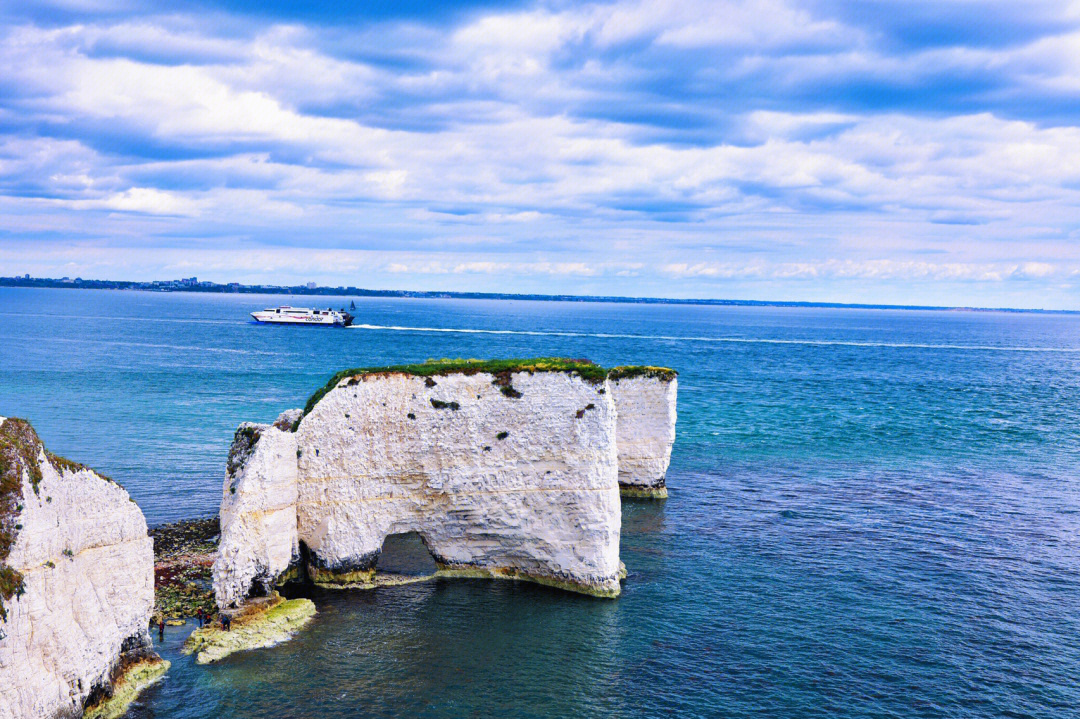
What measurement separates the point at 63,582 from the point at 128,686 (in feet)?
15.7

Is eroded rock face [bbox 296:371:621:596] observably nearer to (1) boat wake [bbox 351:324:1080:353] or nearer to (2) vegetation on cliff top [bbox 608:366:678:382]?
(2) vegetation on cliff top [bbox 608:366:678:382]

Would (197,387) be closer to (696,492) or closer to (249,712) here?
(696,492)

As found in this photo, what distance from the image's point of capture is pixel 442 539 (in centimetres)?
3434

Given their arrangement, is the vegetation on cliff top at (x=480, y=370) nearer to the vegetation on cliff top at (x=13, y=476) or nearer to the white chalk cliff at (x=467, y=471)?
the white chalk cliff at (x=467, y=471)

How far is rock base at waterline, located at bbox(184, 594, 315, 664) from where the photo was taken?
26969 mm

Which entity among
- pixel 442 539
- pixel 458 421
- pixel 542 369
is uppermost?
pixel 542 369

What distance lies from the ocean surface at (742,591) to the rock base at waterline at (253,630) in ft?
2.30

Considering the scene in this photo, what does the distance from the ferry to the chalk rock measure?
168308 mm

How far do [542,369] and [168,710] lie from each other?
19.1 meters

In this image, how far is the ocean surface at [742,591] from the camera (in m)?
24.6

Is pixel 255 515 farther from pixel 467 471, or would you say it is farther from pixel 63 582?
pixel 467 471

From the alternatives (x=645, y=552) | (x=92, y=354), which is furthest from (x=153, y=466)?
(x=92, y=354)

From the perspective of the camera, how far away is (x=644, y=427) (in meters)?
48.0

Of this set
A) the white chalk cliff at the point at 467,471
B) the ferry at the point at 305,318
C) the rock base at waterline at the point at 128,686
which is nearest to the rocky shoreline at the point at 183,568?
the rock base at waterline at the point at 128,686
